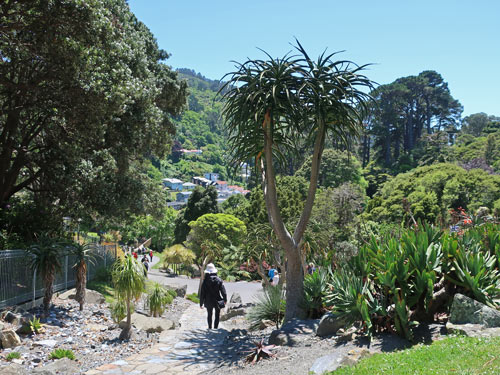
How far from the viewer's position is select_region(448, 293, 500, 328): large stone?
6.15m

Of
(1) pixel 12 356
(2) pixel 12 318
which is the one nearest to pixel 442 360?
(1) pixel 12 356

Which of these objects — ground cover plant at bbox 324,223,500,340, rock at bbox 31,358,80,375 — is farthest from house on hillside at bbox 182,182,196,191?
ground cover plant at bbox 324,223,500,340

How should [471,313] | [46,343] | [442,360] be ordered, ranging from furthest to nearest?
[46,343]
[471,313]
[442,360]

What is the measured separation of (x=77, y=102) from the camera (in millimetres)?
11477

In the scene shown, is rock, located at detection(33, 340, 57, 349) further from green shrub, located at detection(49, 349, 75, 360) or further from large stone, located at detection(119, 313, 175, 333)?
large stone, located at detection(119, 313, 175, 333)

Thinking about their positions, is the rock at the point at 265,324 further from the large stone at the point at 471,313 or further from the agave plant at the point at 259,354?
the large stone at the point at 471,313

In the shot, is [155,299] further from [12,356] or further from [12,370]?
[12,370]

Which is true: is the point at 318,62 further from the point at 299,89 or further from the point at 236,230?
the point at 236,230

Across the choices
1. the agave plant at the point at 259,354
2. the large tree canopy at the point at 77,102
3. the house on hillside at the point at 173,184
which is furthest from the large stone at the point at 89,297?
the house on hillside at the point at 173,184

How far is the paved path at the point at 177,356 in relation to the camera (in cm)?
724

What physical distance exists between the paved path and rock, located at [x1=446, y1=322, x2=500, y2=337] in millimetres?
3684

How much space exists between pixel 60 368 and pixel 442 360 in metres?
5.67

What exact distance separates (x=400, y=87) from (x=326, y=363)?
259 feet

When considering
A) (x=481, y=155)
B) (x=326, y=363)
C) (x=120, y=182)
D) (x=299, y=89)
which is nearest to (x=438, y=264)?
(x=326, y=363)
